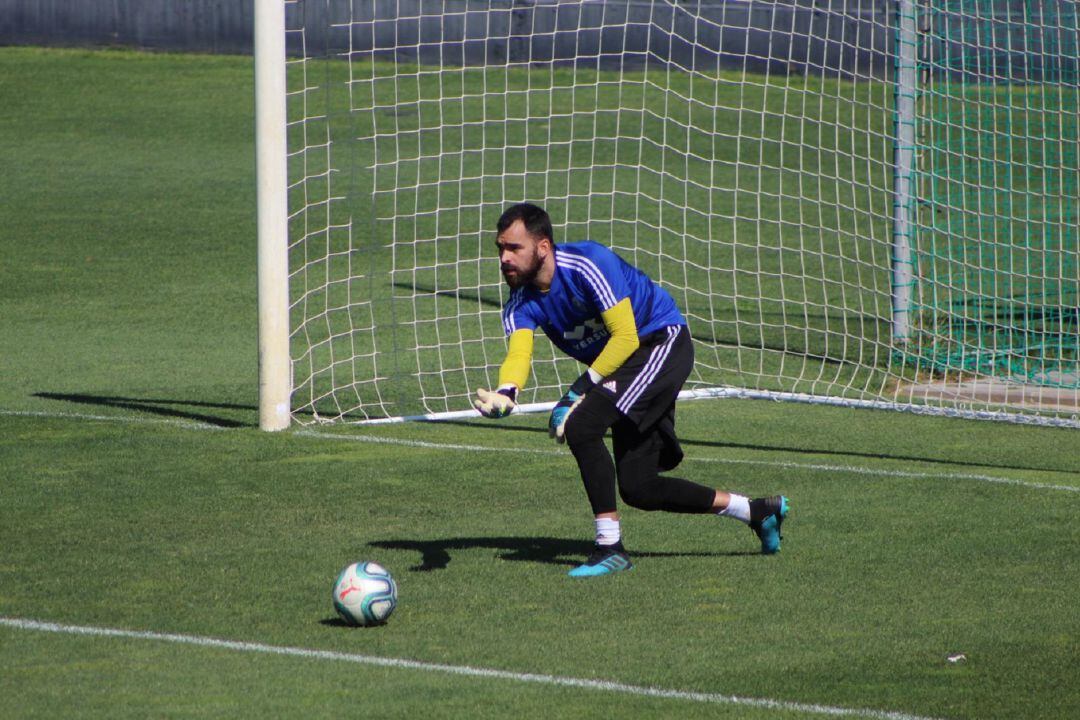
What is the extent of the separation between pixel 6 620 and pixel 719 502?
3.17 m

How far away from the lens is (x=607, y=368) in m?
7.52

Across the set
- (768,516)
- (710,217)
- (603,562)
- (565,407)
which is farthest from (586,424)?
(710,217)

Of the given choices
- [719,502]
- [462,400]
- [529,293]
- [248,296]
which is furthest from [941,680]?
[248,296]

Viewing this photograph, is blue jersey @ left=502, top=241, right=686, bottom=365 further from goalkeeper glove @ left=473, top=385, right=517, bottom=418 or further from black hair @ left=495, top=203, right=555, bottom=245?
goalkeeper glove @ left=473, top=385, right=517, bottom=418

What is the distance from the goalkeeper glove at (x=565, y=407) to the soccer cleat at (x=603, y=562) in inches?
21.0

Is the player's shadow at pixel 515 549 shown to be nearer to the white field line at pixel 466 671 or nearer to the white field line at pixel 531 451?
the white field line at pixel 466 671

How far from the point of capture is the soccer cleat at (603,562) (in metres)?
7.58

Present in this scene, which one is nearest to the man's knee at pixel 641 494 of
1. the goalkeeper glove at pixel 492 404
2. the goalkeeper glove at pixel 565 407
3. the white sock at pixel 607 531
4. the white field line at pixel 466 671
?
the white sock at pixel 607 531

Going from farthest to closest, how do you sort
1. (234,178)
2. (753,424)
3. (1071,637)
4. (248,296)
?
(234,178) → (248,296) → (753,424) → (1071,637)

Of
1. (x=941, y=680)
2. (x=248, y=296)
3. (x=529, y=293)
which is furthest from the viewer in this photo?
(x=248, y=296)

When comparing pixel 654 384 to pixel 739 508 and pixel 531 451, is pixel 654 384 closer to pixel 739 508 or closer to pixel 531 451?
pixel 739 508

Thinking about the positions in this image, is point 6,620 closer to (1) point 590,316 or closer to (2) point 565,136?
(1) point 590,316

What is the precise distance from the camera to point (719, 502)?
795 cm

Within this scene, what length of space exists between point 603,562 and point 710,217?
9.15 meters
